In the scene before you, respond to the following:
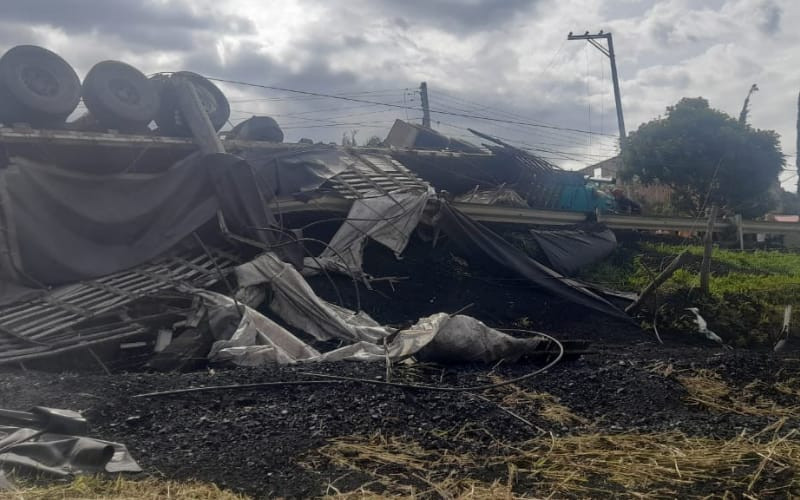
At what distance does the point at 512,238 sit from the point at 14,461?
913 centimetres

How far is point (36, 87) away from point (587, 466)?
8760 mm

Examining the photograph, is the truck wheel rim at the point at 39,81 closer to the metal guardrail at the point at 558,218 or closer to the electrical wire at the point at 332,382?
the metal guardrail at the point at 558,218

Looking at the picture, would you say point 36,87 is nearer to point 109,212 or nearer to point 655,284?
point 109,212

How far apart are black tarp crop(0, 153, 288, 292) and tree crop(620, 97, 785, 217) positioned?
11.9 m

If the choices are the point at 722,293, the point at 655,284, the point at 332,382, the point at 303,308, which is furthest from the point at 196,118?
the point at 722,293

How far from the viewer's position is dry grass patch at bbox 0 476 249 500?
2.82 meters

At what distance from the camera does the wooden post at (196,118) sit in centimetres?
968

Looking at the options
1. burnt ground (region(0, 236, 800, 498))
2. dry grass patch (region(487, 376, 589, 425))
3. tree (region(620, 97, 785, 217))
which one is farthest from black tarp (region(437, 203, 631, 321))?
tree (region(620, 97, 785, 217))

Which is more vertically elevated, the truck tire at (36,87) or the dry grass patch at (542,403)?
the truck tire at (36,87)

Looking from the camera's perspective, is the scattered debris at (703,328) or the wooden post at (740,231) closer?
the scattered debris at (703,328)

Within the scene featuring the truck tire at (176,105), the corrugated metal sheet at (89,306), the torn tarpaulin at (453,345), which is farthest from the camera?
the truck tire at (176,105)

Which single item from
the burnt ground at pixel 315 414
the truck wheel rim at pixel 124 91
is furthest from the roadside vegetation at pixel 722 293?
the truck wheel rim at pixel 124 91

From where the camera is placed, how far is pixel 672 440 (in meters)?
3.68

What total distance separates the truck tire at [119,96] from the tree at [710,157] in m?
12.9
